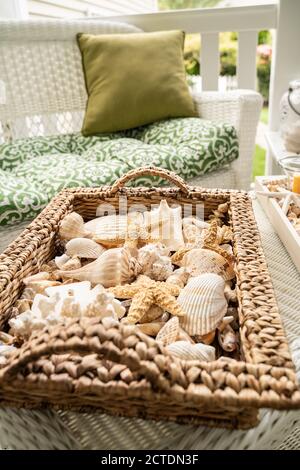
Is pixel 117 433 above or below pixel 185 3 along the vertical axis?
below

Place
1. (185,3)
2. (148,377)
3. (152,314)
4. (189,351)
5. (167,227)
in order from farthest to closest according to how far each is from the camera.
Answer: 1. (185,3)
2. (167,227)
3. (152,314)
4. (189,351)
5. (148,377)

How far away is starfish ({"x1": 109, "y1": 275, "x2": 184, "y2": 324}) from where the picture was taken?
2.01ft

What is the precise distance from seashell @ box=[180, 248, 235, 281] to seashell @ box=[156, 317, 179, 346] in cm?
17

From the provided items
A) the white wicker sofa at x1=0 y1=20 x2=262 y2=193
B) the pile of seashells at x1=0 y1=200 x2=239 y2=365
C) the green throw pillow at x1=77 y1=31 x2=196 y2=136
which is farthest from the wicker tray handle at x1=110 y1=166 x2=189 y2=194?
the green throw pillow at x1=77 y1=31 x2=196 y2=136

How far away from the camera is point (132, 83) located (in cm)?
184

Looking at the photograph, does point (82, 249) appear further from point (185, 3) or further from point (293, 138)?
point (185, 3)

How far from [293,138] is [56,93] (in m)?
1.17

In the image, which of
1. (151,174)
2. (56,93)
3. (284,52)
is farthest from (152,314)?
(284,52)

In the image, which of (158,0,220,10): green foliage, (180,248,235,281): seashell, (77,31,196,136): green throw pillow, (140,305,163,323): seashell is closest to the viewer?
(140,305,163,323): seashell

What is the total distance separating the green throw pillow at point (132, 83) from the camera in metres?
1.84

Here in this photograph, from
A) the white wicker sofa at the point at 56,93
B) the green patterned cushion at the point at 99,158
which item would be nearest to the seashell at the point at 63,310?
the green patterned cushion at the point at 99,158

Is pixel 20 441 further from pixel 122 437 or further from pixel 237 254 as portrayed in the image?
pixel 237 254

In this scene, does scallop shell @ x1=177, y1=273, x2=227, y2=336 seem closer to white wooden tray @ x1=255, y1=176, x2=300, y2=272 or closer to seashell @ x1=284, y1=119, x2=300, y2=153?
white wooden tray @ x1=255, y1=176, x2=300, y2=272

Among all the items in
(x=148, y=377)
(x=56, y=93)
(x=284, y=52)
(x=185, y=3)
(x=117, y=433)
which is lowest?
(x=117, y=433)
